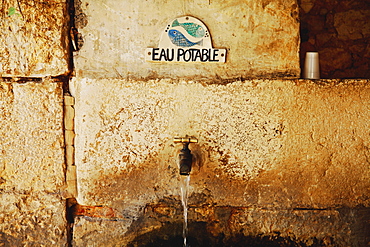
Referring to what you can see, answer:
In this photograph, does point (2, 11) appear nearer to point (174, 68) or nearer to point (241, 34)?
point (174, 68)

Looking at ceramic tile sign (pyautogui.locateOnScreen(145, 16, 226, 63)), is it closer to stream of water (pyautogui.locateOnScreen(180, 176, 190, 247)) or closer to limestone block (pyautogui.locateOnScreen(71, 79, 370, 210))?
limestone block (pyautogui.locateOnScreen(71, 79, 370, 210))

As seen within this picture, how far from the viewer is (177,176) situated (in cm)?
178

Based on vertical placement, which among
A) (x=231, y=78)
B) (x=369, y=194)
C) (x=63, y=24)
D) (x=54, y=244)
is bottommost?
(x=54, y=244)

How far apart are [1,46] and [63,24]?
0.39 metres

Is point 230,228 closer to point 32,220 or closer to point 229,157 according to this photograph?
point 229,157

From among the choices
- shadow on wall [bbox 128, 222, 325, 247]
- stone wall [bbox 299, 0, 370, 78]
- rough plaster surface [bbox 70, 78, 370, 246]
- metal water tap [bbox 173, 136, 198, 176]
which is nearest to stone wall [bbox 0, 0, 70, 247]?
rough plaster surface [bbox 70, 78, 370, 246]

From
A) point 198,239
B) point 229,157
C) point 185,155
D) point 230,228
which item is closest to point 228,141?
point 229,157

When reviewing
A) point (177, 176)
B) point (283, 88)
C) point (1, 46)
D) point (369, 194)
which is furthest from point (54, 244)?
point (369, 194)

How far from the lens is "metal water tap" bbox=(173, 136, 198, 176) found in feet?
5.18

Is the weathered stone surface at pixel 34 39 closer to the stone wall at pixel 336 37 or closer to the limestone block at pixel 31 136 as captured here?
the limestone block at pixel 31 136

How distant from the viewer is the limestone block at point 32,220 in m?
1.76

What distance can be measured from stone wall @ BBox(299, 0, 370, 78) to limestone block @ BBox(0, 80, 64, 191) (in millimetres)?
2100

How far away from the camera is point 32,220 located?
1.77m

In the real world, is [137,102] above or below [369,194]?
above
